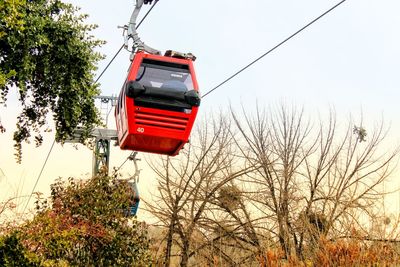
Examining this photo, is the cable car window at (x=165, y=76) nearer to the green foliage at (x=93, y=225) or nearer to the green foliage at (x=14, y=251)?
the green foliage at (x=14, y=251)

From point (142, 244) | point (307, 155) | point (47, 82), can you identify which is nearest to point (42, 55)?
point (47, 82)

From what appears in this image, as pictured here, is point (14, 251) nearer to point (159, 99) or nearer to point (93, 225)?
point (93, 225)

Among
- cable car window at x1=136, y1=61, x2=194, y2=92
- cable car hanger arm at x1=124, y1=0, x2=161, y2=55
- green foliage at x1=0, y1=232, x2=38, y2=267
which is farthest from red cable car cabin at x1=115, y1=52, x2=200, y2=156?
green foliage at x1=0, y1=232, x2=38, y2=267

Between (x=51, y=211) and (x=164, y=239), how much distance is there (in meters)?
6.43

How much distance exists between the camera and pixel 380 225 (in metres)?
13.0

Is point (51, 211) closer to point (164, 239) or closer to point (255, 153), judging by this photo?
point (164, 239)

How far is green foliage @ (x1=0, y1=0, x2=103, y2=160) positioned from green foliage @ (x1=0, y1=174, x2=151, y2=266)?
1.87 m

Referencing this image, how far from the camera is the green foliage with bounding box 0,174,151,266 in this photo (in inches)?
705

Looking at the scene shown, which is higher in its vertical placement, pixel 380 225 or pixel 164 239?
pixel 380 225

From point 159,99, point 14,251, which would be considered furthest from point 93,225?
point 159,99

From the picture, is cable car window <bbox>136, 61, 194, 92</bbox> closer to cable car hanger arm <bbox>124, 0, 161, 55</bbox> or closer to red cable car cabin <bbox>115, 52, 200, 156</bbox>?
red cable car cabin <bbox>115, 52, 200, 156</bbox>

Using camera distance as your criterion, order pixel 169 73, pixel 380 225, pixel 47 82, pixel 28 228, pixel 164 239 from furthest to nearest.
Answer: pixel 164 239, pixel 47 82, pixel 28 228, pixel 380 225, pixel 169 73

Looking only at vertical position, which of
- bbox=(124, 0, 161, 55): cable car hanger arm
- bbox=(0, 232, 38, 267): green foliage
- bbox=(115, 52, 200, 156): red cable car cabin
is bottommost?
bbox=(0, 232, 38, 267): green foliage

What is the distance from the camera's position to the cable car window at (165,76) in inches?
460
